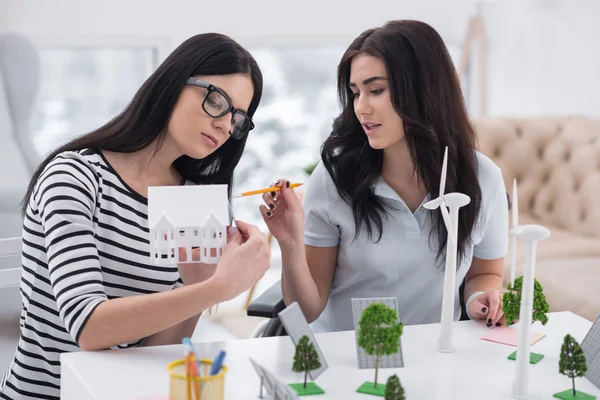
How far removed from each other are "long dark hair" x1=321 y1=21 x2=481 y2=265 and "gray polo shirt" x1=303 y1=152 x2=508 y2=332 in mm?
26

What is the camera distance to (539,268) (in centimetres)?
296

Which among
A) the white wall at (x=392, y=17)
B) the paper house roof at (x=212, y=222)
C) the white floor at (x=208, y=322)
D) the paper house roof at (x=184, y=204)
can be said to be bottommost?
the white floor at (x=208, y=322)

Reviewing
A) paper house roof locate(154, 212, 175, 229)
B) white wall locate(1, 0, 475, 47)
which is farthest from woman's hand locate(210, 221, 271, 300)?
white wall locate(1, 0, 475, 47)

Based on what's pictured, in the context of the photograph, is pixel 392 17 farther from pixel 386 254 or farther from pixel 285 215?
pixel 285 215

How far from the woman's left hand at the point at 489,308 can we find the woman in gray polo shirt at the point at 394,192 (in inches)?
8.8

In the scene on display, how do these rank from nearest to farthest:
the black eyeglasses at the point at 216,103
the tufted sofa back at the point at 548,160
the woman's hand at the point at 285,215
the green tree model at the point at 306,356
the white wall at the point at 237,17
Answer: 1. the green tree model at the point at 306,356
2. the black eyeglasses at the point at 216,103
3. the woman's hand at the point at 285,215
4. the tufted sofa back at the point at 548,160
5. the white wall at the point at 237,17

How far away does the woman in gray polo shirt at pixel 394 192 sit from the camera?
1863 mm

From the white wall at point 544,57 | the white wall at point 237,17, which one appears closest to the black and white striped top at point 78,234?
the white wall at point 237,17

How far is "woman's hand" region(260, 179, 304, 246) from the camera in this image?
5.70 ft

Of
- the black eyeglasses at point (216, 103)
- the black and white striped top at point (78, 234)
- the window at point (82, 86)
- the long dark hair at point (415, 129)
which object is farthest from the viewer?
the window at point (82, 86)

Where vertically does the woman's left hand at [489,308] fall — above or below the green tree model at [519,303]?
below

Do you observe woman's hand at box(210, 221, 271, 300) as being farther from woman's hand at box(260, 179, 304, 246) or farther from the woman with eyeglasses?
woman's hand at box(260, 179, 304, 246)

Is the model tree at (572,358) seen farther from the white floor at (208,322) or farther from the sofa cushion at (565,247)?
the sofa cushion at (565,247)

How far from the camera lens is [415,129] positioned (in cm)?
188
